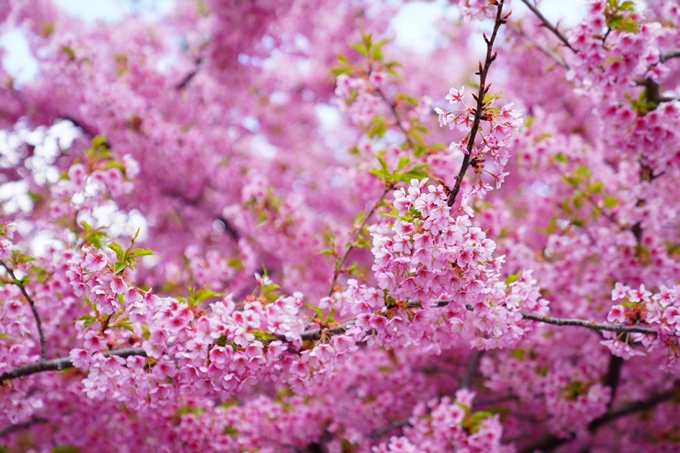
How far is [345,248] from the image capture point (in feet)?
9.64

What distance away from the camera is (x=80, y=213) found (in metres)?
3.67

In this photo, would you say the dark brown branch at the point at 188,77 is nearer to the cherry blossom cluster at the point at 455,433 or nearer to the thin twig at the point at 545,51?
the thin twig at the point at 545,51

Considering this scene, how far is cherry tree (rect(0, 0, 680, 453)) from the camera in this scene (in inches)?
96.1

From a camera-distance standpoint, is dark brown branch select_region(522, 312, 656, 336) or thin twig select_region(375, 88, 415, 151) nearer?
dark brown branch select_region(522, 312, 656, 336)

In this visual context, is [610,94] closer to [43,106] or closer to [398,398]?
[398,398]

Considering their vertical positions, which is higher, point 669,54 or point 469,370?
point 669,54

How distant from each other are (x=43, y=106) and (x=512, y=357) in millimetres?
6690

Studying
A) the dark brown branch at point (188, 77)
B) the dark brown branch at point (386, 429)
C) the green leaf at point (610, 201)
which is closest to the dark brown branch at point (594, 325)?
the green leaf at point (610, 201)

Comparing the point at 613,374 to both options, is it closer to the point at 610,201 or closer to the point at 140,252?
the point at 610,201

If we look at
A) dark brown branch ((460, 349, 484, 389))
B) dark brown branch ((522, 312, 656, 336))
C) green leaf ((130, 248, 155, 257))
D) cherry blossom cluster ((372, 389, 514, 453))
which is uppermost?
dark brown branch ((460, 349, 484, 389))

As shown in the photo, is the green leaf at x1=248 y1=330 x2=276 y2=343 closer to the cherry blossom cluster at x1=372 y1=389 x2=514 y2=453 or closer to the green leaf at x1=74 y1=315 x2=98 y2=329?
the green leaf at x1=74 y1=315 x2=98 y2=329

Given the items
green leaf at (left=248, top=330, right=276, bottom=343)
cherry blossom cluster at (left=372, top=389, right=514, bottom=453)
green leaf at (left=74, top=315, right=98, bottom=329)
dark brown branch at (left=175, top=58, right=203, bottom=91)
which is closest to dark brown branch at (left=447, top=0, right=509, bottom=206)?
Result: green leaf at (left=248, top=330, right=276, bottom=343)

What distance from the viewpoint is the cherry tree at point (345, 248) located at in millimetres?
2441

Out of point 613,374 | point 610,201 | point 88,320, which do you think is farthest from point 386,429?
point 88,320
